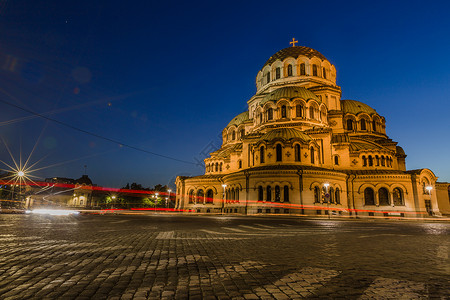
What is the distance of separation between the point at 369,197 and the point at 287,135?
42.3 ft

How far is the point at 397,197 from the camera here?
113ft

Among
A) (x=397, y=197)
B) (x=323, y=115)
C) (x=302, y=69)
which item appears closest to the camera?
(x=397, y=197)

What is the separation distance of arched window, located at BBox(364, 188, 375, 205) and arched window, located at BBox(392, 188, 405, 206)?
2279 mm

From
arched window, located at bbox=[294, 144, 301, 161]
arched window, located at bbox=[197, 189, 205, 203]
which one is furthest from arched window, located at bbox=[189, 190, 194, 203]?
arched window, located at bbox=[294, 144, 301, 161]

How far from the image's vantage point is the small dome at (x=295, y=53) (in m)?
47.2

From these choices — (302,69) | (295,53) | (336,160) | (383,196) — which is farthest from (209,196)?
(295,53)

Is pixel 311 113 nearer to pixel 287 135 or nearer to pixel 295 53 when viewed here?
pixel 287 135

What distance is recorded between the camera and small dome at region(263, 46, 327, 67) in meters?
47.2

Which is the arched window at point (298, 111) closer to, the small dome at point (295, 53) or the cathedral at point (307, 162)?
the cathedral at point (307, 162)

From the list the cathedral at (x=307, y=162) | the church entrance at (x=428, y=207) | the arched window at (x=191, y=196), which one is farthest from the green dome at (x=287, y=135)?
the church entrance at (x=428, y=207)

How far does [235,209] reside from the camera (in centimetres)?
3572

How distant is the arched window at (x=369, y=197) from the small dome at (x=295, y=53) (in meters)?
23.9

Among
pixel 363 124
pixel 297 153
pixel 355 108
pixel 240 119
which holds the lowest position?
pixel 297 153

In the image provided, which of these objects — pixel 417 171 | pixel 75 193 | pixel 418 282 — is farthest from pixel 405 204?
pixel 75 193
